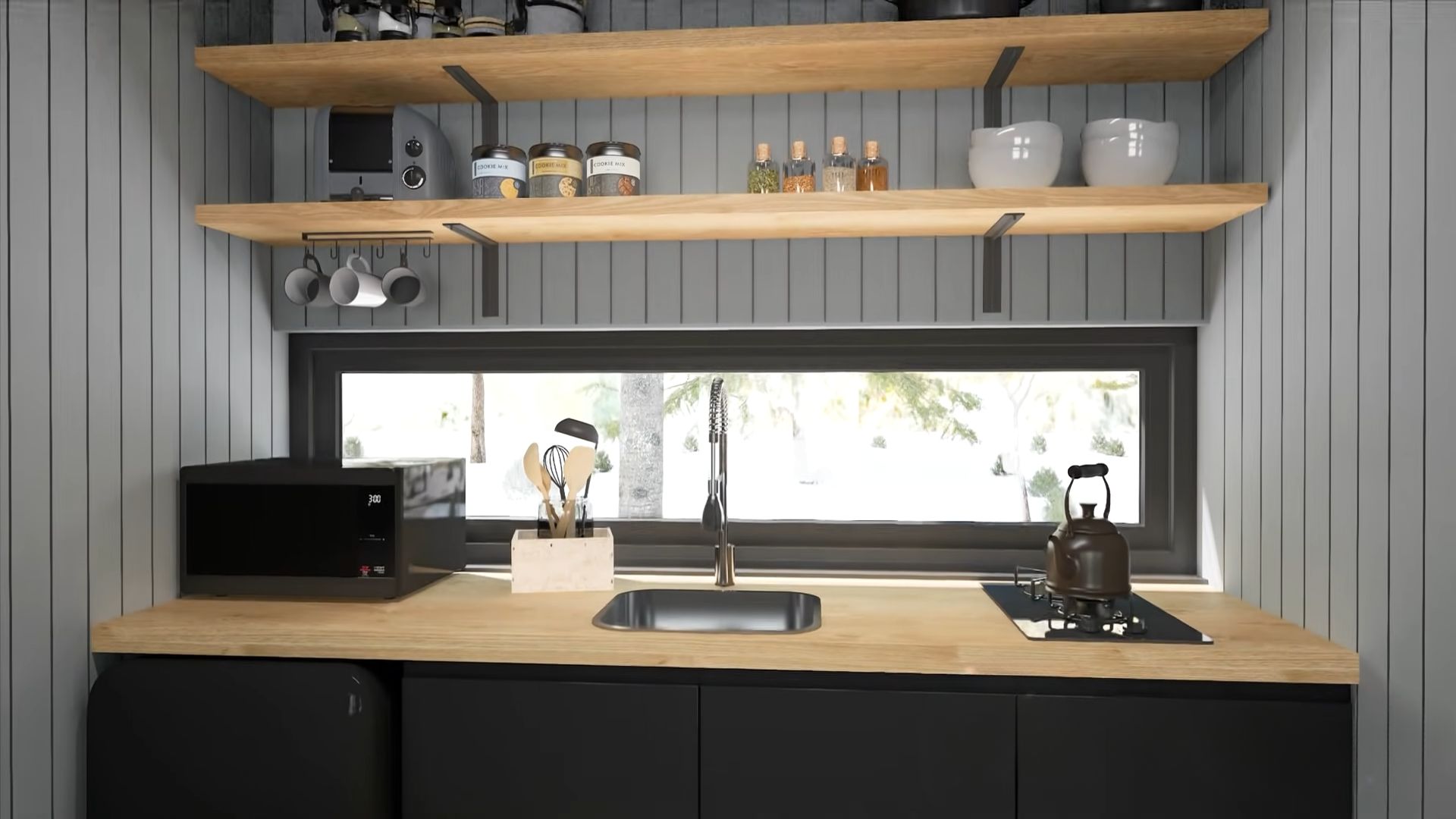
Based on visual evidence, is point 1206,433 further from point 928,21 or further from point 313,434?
point 313,434

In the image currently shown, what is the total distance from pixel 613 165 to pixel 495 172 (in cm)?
26

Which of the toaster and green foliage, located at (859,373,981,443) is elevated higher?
the toaster

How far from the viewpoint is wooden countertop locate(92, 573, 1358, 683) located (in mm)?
1529

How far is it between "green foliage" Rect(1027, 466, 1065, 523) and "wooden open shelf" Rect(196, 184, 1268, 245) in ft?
1.98

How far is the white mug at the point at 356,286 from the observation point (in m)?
2.06

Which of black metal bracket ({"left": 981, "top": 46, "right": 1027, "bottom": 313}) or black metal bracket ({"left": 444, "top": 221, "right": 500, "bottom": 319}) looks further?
black metal bracket ({"left": 444, "top": 221, "right": 500, "bottom": 319})

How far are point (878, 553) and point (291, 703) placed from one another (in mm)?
1338

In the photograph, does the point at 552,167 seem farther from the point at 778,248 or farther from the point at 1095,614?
the point at 1095,614

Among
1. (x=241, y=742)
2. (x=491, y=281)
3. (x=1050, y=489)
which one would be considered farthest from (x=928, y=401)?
(x=241, y=742)

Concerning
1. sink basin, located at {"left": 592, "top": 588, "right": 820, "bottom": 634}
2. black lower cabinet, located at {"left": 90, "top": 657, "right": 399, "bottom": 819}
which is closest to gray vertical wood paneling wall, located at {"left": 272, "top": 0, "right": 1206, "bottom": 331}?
sink basin, located at {"left": 592, "top": 588, "right": 820, "bottom": 634}

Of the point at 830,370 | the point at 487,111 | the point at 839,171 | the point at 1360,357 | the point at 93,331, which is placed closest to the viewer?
the point at 1360,357

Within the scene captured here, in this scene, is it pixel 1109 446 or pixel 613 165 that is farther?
pixel 1109 446

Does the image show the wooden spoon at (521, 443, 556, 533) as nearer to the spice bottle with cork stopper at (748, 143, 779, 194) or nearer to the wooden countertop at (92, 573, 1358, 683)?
the wooden countertop at (92, 573, 1358, 683)

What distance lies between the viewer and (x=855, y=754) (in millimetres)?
1580
